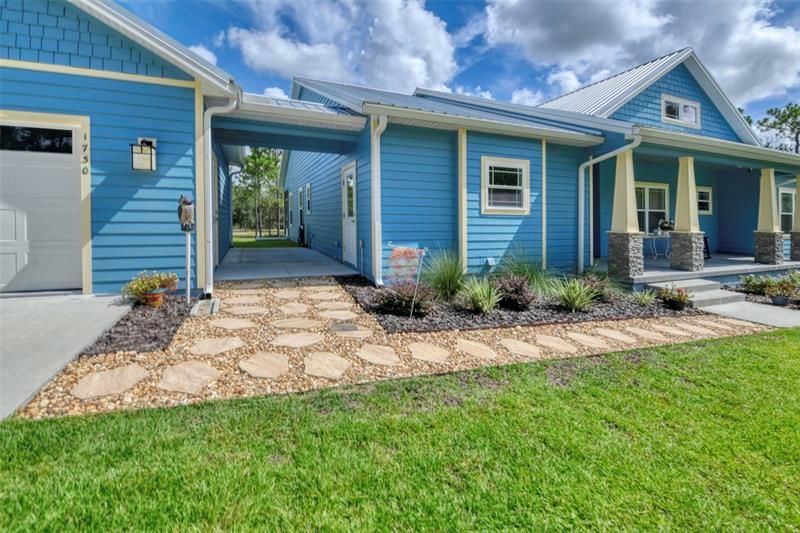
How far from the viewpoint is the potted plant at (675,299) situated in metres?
6.16

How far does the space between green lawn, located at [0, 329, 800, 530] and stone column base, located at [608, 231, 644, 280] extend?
4.52 meters

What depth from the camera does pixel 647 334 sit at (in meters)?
4.73

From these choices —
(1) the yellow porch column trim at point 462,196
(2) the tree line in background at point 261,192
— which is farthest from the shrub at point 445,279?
(2) the tree line in background at point 261,192

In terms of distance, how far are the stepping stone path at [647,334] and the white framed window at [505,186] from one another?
11.6 ft

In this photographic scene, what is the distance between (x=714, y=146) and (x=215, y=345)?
10.1 meters

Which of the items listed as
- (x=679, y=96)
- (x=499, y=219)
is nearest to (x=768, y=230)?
(x=679, y=96)

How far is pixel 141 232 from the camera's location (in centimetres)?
532

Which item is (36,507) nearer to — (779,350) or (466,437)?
(466,437)

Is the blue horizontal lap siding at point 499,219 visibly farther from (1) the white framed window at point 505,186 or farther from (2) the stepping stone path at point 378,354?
(2) the stepping stone path at point 378,354

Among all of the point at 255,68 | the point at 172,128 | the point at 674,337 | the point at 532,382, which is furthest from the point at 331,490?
the point at 255,68

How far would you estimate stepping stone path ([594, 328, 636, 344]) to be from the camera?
4441 mm

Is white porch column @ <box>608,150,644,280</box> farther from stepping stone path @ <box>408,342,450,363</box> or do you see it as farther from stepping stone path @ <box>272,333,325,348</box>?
stepping stone path @ <box>272,333,325,348</box>

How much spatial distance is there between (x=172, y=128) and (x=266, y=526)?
5.50 metres

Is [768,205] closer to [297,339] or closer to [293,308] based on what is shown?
[293,308]
